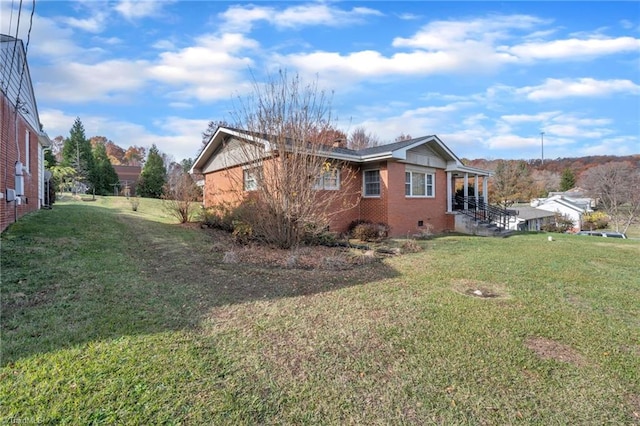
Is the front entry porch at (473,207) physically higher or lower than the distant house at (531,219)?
higher

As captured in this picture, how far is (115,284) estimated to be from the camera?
16.9 feet

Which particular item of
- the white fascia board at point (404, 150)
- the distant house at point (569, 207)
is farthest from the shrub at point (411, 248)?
the distant house at point (569, 207)

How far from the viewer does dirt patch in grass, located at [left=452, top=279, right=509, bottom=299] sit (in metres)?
5.36

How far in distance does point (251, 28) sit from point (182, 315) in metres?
7.41

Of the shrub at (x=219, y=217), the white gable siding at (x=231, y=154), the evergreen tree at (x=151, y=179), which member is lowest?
the shrub at (x=219, y=217)

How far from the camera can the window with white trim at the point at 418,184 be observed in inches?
563

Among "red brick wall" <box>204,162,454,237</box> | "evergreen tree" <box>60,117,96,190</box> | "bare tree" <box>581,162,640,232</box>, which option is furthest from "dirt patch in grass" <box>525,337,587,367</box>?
"bare tree" <box>581,162,640,232</box>

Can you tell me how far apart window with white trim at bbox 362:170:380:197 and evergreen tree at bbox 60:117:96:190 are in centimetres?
3354

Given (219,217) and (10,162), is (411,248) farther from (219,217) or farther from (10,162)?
(10,162)

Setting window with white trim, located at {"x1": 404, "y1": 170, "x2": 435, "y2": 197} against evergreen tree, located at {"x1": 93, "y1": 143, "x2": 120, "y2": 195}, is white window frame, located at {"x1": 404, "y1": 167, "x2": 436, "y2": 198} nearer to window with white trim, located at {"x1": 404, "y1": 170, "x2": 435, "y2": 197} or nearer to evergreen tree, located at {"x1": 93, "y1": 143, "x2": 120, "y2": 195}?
window with white trim, located at {"x1": 404, "y1": 170, "x2": 435, "y2": 197}

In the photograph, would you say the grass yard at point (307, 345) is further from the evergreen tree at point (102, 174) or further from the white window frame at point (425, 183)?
the evergreen tree at point (102, 174)

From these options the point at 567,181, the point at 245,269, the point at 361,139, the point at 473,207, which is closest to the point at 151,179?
the point at 361,139

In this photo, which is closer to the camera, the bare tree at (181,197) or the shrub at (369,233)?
the shrub at (369,233)

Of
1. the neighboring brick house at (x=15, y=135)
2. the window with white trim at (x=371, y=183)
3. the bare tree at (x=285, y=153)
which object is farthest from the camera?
the window with white trim at (x=371, y=183)
